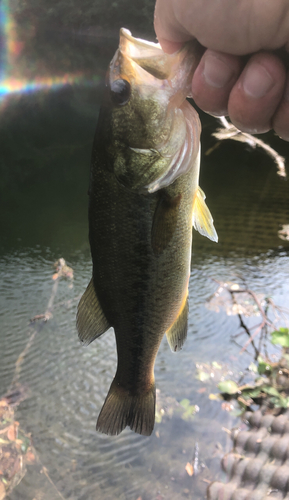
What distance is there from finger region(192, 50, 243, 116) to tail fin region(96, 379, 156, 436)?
1164 millimetres

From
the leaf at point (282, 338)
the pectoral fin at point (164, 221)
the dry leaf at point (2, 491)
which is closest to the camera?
the pectoral fin at point (164, 221)

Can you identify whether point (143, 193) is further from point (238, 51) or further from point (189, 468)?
point (189, 468)

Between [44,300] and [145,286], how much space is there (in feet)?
10.6

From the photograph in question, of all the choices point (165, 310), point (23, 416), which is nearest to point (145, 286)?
point (165, 310)

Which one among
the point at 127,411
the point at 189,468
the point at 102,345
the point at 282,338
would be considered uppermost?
the point at 282,338

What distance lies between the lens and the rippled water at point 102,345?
2633 mm

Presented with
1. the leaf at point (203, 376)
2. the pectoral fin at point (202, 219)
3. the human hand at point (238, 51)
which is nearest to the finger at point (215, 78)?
the human hand at point (238, 51)

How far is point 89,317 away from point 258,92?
95 cm

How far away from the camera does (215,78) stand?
1011 mm

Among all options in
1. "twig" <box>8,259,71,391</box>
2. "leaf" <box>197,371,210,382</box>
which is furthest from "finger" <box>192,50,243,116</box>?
"twig" <box>8,259,71,391</box>

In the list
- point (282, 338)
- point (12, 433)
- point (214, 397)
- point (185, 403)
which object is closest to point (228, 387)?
point (214, 397)

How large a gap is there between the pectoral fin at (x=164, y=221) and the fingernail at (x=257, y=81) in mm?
374

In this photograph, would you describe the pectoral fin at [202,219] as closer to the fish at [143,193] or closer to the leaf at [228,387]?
the fish at [143,193]

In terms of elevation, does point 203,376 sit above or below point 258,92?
below
